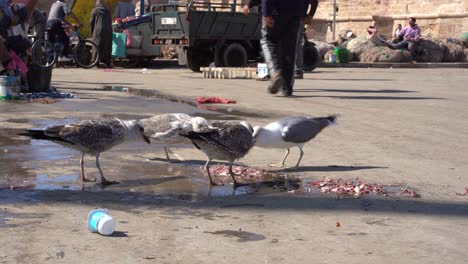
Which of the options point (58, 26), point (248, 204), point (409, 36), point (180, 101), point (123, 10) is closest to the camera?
point (248, 204)

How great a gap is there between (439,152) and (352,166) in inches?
45.5

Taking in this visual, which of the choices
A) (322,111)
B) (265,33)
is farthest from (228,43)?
(322,111)

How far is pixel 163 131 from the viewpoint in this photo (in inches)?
249

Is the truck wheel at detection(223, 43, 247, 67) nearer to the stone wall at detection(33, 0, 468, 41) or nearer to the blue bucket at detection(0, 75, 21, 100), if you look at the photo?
the blue bucket at detection(0, 75, 21, 100)

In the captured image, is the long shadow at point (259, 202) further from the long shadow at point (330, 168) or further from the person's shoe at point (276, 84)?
the person's shoe at point (276, 84)

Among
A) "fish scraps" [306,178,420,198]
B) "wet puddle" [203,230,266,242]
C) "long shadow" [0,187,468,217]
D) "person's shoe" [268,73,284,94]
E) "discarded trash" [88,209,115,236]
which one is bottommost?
"person's shoe" [268,73,284,94]

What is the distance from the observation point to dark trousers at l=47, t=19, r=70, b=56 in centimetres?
1956

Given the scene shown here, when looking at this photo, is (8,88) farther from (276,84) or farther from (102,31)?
(102,31)

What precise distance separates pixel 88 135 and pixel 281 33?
22.6ft

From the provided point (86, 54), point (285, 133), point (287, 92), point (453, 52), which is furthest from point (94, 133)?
point (453, 52)

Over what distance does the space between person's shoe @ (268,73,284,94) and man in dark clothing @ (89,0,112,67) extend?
1114cm

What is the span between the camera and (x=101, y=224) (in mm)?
4121

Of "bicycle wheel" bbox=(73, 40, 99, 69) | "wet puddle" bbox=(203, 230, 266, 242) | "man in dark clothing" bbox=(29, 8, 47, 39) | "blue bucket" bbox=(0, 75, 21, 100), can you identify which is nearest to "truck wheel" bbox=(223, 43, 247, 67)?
"bicycle wheel" bbox=(73, 40, 99, 69)

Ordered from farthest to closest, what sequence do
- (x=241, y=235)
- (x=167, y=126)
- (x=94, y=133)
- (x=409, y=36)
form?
(x=409, y=36)
(x=167, y=126)
(x=94, y=133)
(x=241, y=235)
